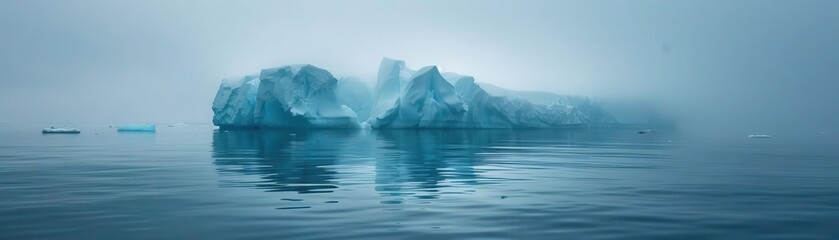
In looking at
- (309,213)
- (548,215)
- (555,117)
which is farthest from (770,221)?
(555,117)

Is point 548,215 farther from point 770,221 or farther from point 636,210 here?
point 770,221

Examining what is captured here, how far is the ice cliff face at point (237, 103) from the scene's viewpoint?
43.9 m

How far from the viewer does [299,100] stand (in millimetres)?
41938

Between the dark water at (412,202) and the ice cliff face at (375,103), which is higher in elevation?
the ice cliff face at (375,103)

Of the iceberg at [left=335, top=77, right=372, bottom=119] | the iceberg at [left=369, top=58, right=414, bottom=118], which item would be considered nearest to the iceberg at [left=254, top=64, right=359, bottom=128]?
the iceberg at [left=369, top=58, right=414, bottom=118]

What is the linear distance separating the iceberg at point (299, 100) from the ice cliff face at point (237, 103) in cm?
115

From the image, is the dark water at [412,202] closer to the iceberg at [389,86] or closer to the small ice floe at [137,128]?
the iceberg at [389,86]

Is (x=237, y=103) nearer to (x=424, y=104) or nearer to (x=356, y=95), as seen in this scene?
(x=356, y=95)

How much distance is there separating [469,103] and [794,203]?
40.3m

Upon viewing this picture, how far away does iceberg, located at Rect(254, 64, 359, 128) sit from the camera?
41469 mm

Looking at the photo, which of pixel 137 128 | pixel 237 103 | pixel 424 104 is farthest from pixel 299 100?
pixel 137 128

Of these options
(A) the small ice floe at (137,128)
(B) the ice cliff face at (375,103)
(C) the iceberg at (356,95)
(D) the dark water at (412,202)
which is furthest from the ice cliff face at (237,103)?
(D) the dark water at (412,202)

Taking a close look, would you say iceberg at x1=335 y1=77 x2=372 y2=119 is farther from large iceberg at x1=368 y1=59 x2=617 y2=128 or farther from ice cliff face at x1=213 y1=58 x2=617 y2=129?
large iceberg at x1=368 y1=59 x2=617 y2=128

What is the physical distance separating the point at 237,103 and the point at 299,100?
5160mm
